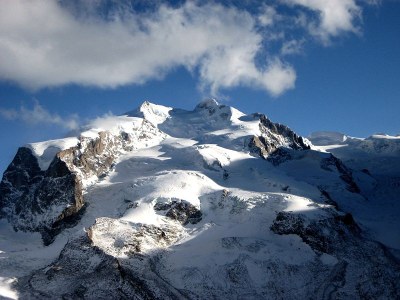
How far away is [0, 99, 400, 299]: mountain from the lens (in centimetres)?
7206

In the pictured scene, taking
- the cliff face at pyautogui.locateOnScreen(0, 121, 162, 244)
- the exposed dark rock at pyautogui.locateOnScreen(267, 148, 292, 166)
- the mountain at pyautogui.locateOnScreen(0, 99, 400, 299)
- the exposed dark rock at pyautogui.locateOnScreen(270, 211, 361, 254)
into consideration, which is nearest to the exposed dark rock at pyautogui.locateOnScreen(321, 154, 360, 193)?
the mountain at pyautogui.locateOnScreen(0, 99, 400, 299)

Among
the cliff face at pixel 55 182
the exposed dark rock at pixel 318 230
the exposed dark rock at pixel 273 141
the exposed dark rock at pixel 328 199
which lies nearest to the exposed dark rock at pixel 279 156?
the exposed dark rock at pixel 273 141

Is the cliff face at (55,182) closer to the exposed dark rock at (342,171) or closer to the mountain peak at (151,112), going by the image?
the mountain peak at (151,112)

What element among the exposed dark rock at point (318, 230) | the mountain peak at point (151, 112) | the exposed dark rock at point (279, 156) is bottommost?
the exposed dark rock at point (318, 230)

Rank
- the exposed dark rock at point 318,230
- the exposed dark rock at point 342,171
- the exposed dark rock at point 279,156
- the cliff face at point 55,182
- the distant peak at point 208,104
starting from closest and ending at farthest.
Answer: the exposed dark rock at point 318,230 → the cliff face at point 55,182 → the exposed dark rock at point 342,171 → the exposed dark rock at point 279,156 → the distant peak at point 208,104

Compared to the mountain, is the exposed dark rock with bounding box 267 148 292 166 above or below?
above

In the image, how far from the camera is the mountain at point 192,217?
7206 centimetres

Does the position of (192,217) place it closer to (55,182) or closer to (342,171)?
(55,182)

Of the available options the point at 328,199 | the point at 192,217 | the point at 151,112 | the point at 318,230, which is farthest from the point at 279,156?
the point at 318,230

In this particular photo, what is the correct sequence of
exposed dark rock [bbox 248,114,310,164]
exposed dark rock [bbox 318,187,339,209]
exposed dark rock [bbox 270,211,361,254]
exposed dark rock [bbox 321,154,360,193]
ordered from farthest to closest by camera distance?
exposed dark rock [bbox 248,114,310,164] → exposed dark rock [bbox 321,154,360,193] → exposed dark rock [bbox 318,187,339,209] → exposed dark rock [bbox 270,211,361,254]

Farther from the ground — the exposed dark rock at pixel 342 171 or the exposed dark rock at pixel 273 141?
the exposed dark rock at pixel 273 141

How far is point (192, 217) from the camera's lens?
94.4 metres

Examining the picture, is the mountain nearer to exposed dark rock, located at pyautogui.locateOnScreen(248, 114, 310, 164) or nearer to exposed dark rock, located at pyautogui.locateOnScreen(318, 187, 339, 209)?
exposed dark rock, located at pyautogui.locateOnScreen(248, 114, 310, 164)

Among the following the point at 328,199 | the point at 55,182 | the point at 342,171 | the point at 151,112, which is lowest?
the point at 328,199
